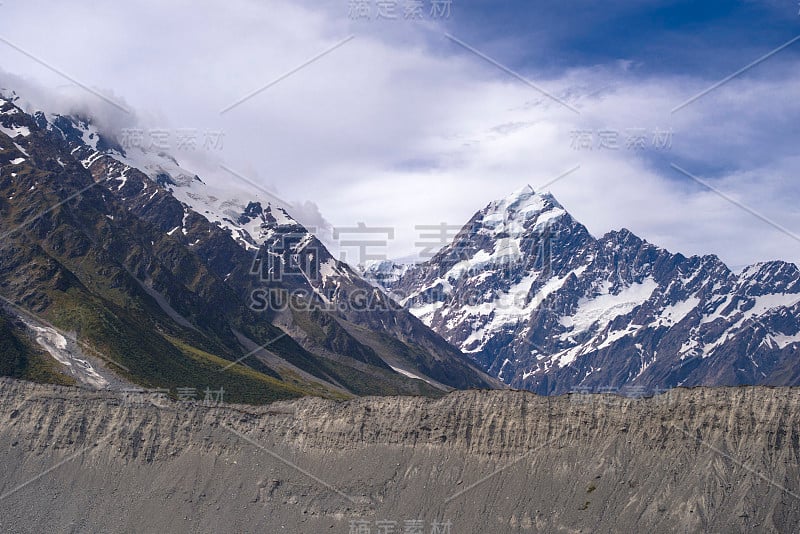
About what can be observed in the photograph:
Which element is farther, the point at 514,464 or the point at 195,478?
the point at 195,478

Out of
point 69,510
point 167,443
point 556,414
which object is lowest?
point 69,510

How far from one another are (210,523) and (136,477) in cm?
1609

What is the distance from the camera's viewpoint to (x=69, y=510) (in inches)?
5157

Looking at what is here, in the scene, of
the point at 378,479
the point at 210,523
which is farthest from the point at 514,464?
the point at 210,523

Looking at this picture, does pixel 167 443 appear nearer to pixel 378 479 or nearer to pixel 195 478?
pixel 195 478

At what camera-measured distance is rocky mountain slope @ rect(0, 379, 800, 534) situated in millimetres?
110812

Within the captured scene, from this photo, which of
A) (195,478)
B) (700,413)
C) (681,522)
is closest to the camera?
(681,522)

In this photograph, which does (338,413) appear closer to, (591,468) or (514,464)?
(514,464)

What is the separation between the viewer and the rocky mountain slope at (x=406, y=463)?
111 meters

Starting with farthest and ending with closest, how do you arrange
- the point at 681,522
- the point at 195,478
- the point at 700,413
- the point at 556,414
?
the point at 195,478 < the point at 556,414 < the point at 700,413 < the point at 681,522

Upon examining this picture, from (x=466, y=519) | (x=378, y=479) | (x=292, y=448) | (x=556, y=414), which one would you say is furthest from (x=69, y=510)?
(x=556, y=414)

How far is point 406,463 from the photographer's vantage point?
12900cm

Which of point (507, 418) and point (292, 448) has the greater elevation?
point (507, 418)

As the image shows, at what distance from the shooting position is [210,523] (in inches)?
4966
